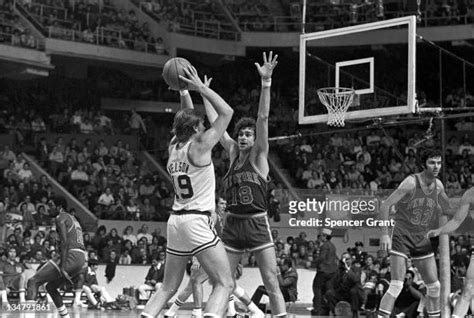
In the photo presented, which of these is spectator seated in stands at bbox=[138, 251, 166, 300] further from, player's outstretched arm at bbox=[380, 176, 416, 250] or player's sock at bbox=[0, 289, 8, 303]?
player's outstretched arm at bbox=[380, 176, 416, 250]

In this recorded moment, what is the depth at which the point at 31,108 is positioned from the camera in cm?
3216

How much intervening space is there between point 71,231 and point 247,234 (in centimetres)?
454

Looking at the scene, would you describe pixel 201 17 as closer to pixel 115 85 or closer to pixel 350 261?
pixel 115 85

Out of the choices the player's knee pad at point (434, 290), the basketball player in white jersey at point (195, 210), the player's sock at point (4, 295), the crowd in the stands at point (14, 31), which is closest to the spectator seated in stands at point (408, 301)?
the player's knee pad at point (434, 290)

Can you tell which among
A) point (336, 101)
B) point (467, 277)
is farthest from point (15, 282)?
point (467, 277)

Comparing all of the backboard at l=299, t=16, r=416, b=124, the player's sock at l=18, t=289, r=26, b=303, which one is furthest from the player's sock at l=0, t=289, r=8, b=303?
the backboard at l=299, t=16, r=416, b=124

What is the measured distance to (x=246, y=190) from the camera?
32.8 ft

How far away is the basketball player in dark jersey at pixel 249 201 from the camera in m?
9.86

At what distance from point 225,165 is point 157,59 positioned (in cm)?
474

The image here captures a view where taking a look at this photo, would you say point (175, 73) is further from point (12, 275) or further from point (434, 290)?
point (12, 275)

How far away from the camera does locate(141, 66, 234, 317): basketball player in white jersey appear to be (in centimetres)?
804

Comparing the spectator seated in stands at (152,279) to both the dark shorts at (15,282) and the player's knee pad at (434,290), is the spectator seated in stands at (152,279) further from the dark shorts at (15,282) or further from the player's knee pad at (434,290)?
the player's knee pad at (434,290)

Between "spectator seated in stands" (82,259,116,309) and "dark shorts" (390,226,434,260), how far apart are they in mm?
11485

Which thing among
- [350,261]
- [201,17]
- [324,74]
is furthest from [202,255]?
[201,17]
